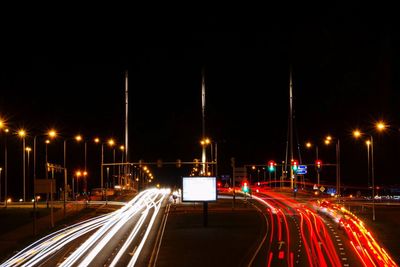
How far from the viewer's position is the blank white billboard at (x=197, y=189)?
173ft

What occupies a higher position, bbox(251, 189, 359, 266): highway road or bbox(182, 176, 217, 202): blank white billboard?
bbox(182, 176, 217, 202): blank white billboard

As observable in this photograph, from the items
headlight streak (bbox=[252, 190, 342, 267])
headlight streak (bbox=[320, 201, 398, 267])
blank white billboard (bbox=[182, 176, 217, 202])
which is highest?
blank white billboard (bbox=[182, 176, 217, 202])

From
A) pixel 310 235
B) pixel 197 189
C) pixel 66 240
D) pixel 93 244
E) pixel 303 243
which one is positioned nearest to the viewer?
pixel 93 244

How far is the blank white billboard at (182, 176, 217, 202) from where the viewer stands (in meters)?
52.7

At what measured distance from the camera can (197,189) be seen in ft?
173

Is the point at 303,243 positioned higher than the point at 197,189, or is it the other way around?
the point at 197,189

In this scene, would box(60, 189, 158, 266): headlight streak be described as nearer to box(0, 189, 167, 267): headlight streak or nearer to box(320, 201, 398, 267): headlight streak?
box(0, 189, 167, 267): headlight streak

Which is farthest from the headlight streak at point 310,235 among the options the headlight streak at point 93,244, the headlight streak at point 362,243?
the headlight streak at point 93,244

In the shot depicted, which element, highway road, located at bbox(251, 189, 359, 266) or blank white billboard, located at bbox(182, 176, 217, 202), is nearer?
highway road, located at bbox(251, 189, 359, 266)

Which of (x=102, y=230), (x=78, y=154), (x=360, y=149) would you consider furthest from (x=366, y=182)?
(x=102, y=230)

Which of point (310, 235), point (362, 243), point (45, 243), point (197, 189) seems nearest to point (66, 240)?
point (45, 243)

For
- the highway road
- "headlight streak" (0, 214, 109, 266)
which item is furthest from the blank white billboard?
"headlight streak" (0, 214, 109, 266)

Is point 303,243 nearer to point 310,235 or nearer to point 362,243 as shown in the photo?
point 362,243

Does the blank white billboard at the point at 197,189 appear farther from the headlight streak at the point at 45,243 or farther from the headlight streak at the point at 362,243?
the headlight streak at the point at 362,243
